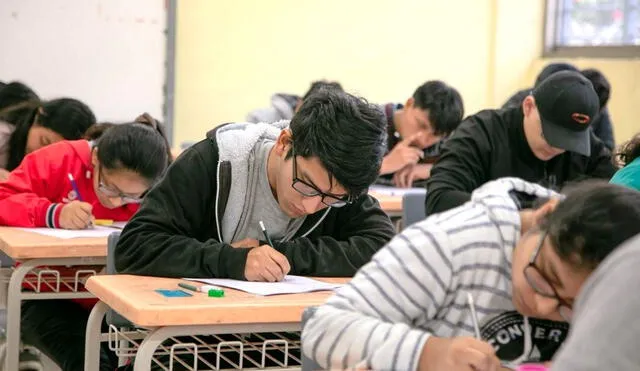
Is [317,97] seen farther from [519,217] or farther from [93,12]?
[93,12]

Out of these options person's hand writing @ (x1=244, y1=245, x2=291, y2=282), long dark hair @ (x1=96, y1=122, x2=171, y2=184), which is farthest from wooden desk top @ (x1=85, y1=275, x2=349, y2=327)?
long dark hair @ (x1=96, y1=122, x2=171, y2=184)

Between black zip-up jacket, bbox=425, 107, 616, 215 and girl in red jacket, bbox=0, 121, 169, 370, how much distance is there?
1.02 meters

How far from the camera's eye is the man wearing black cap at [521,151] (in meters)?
3.53

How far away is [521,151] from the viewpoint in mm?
3730

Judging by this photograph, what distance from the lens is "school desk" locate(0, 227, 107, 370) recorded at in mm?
3021

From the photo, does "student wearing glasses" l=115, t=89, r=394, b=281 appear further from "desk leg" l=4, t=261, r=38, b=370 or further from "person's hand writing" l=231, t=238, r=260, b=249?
"desk leg" l=4, t=261, r=38, b=370

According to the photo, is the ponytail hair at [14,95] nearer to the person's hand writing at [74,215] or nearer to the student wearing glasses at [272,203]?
the person's hand writing at [74,215]

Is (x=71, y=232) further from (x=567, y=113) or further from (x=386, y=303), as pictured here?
(x=386, y=303)

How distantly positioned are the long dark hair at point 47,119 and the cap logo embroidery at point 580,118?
1.96m

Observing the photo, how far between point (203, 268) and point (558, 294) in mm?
1239

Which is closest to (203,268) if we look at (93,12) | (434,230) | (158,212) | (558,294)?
(158,212)

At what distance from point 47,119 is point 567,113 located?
2087 mm

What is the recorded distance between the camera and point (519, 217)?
1665 mm

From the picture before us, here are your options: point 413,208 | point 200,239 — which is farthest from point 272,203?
point 413,208
